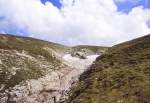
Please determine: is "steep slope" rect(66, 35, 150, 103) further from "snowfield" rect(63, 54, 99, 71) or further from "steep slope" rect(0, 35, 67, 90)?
"snowfield" rect(63, 54, 99, 71)

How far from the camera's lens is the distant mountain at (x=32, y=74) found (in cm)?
8912

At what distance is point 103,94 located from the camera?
5738cm

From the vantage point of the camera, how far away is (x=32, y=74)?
109312 mm

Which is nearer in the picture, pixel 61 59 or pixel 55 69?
pixel 55 69

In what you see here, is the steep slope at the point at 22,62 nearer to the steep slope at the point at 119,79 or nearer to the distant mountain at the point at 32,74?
the distant mountain at the point at 32,74

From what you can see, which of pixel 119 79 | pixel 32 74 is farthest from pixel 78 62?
pixel 119 79

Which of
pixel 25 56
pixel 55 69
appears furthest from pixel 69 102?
pixel 25 56

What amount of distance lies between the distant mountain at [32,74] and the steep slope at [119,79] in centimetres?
756

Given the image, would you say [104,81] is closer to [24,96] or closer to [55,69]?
[24,96]

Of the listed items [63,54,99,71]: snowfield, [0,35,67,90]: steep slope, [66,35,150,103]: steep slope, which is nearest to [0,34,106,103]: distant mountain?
[0,35,67,90]: steep slope

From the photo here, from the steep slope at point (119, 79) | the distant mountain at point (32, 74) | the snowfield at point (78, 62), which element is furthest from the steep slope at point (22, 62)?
the steep slope at point (119, 79)

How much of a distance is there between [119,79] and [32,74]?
50.9 metres

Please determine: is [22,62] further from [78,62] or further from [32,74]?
[78,62]

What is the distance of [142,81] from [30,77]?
53.4 meters
